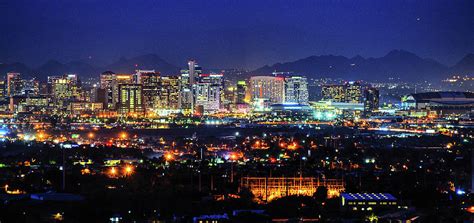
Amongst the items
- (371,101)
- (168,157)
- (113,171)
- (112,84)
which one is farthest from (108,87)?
(113,171)

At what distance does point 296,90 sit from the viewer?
70375 millimetres

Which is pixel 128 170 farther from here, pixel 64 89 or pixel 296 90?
pixel 296 90

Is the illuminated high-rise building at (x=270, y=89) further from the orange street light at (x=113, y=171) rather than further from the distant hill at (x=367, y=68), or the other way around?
the orange street light at (x=113, y=171)

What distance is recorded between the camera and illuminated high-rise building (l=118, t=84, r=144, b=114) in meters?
57.2

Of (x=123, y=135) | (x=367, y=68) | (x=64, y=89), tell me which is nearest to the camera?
(x=123, y=135)

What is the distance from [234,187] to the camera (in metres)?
20.2

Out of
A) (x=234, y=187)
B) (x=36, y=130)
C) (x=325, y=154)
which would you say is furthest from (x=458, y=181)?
(x=36, y=130)

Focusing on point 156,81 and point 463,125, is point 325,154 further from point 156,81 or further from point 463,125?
point 156,81

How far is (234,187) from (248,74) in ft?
225

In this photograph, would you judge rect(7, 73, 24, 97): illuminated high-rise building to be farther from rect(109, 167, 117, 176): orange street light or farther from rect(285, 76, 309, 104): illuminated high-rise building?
rect(109, 167, 117, 176): orange street light

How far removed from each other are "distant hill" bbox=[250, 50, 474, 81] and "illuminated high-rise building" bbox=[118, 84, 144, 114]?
33003mm

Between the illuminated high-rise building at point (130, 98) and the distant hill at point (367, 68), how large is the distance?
108 feet

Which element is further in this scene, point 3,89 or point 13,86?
point 3,89

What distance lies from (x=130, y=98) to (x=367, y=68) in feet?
146
